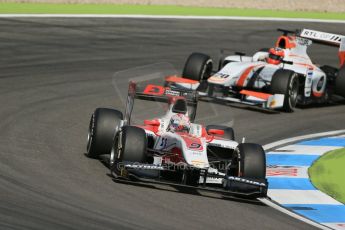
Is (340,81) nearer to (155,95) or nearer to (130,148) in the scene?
(155,95)

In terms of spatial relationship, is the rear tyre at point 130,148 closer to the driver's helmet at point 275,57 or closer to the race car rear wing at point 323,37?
the driver's helmet at point 275,57

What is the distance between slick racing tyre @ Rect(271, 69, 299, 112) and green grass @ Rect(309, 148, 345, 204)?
337 cm

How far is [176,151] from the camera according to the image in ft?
42.5

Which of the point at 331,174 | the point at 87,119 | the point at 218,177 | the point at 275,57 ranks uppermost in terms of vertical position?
the point at 275,57

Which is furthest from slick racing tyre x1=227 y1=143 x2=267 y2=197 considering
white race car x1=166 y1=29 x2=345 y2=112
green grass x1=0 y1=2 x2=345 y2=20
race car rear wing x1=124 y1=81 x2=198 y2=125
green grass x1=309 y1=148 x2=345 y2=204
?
green grass x1=0 y1=2 x2=345 y2=20

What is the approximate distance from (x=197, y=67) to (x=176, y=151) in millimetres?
7995

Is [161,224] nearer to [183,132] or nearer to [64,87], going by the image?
[183,132]

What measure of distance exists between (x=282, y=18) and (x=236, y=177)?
22385mm

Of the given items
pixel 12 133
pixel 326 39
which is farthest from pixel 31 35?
pixel 12 133

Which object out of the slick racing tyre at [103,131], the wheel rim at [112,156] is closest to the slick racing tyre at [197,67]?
the slick racing tyre at [103,131]

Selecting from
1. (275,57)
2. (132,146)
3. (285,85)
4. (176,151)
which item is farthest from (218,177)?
(275,57)

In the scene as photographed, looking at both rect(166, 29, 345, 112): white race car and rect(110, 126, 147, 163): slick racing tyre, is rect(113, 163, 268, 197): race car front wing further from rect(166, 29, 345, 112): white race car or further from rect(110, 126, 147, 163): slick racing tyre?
rect(166, 29, 345, 112): white race car

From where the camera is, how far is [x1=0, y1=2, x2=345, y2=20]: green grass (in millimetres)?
30094

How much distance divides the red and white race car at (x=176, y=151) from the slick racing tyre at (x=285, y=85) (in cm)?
567
